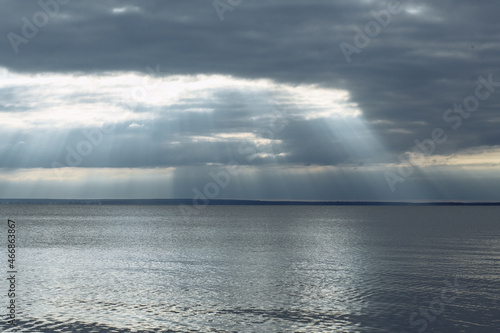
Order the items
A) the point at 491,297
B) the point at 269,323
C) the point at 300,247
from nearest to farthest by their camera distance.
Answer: the point at 269,323 → the point at 491,297 → the point at 300,247

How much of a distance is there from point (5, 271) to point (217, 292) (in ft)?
90.6

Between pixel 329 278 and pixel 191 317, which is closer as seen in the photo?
pixel 191 317

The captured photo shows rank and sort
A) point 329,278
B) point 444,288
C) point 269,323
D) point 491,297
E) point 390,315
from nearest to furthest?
1. point 269,323
2. point 390,315
3. point 491,297
4. point 444,288
5. point 329,278

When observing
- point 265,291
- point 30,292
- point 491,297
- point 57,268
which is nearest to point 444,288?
point 491,297

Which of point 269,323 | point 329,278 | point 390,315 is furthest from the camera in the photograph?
point 329,278

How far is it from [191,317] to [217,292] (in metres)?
9.61

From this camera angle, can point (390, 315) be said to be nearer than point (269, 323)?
No

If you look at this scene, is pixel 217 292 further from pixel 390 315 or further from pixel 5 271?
pixel 5 271

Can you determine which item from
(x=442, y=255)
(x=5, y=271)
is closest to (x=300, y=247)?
(x=442, y=255)

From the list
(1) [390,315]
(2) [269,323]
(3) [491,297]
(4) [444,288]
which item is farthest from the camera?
(4) [444,288]

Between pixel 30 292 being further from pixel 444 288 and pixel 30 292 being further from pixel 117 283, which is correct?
pixel 444 288

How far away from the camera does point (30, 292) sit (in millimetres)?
46500

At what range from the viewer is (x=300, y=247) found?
97.2 m

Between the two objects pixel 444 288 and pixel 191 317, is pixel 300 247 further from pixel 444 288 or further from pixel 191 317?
pixel 191 317
